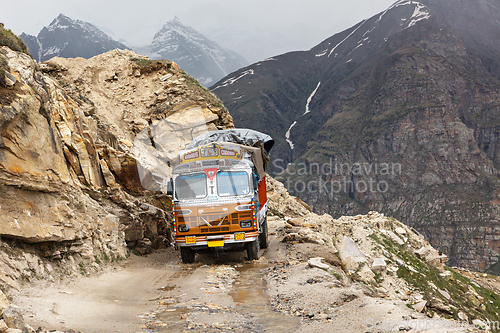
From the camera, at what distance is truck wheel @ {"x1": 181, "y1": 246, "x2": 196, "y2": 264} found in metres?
12.7

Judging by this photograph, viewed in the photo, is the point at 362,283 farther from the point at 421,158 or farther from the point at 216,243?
the point at 421,158

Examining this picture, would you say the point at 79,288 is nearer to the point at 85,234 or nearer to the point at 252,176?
the point at 85,234

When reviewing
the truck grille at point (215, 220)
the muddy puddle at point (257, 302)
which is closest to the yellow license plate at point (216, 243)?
the truck grille at point (215, 220)

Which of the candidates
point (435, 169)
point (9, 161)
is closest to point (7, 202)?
point (9, 161)

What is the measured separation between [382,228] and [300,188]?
14497 cm

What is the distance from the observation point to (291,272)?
34.5 ft

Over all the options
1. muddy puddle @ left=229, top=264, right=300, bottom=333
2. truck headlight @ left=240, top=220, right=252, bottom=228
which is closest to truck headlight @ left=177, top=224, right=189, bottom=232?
truck headlight @ left=240, top=220, right=252, bottom=228

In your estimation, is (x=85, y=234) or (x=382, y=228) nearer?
(x=85, y=234)

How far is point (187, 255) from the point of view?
12.8 m

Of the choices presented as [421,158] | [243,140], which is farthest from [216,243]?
[421,158]

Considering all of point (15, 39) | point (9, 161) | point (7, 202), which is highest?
point (15, 39)

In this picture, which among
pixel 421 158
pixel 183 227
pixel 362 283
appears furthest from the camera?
pixel 421 158

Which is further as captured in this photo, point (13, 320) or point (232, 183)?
point (232, 183)

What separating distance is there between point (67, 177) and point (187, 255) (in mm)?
4682
